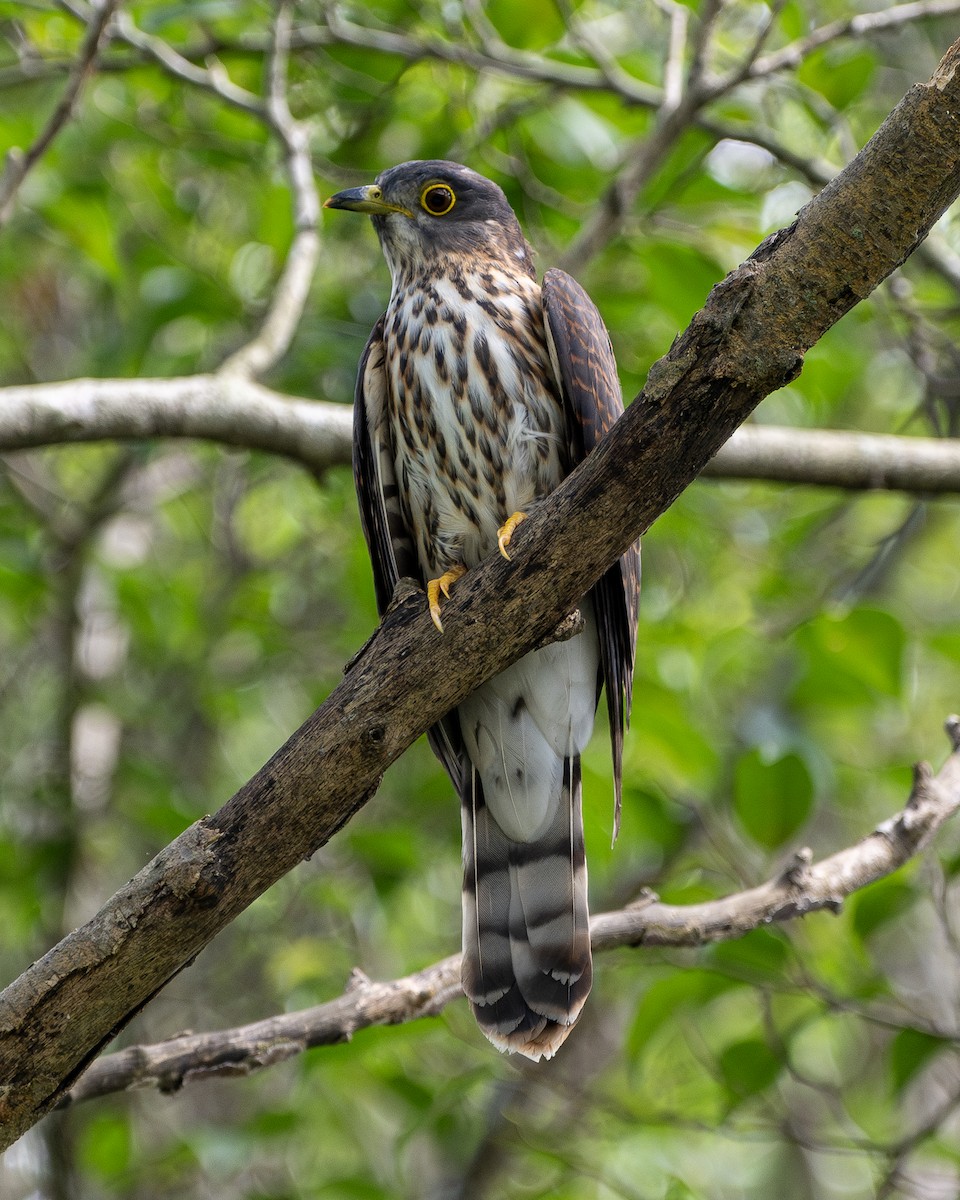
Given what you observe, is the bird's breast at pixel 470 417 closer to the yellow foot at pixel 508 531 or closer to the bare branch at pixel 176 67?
the yellow foot at pixel 508 531

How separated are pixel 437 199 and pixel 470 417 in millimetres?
886

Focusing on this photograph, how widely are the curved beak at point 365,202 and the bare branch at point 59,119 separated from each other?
0.79 metres

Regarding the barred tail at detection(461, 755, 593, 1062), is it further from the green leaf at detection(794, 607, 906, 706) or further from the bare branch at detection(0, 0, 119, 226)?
the bare branch at detection(0, 0, 119, 226)

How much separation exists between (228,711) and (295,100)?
257 cm

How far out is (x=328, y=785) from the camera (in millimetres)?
2623

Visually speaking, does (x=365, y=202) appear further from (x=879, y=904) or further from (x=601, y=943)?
(x=879, y=904)

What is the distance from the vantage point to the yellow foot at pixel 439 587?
2705mm

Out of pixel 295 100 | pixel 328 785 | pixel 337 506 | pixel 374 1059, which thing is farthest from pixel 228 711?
pixel 328 785

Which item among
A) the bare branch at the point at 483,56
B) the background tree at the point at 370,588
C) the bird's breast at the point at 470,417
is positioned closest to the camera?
the bird's breast at the point at 470,417

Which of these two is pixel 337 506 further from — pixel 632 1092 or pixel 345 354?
pixel 632 1092

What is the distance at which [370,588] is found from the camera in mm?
4992

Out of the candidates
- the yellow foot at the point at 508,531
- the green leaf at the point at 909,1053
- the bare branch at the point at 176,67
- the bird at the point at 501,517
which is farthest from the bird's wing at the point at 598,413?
the bare branch at the point at 176,67

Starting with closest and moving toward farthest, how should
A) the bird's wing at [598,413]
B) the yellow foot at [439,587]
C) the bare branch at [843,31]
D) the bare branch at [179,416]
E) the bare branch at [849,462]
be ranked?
1. the yellow foot at [439,587]
2. the bird's wing at [598,413]
3. the bare branch at [179,416]
4. the bare branch at [849,462]
5. the bare branch at [843,31]

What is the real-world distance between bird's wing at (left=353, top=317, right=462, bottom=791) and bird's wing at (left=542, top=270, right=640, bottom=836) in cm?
51
